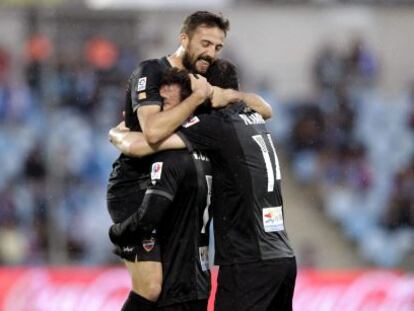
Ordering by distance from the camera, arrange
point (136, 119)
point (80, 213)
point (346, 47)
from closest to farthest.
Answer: point (136, 119)
point (80, 213)
point (346, 47)

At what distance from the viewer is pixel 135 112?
645 cm

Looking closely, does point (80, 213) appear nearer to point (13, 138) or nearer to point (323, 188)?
point (13, 138)

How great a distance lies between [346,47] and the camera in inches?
659

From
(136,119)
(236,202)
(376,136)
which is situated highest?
(136,119)

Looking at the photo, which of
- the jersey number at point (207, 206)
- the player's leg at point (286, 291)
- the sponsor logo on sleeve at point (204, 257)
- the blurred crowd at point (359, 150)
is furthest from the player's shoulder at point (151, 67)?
the blurred crowd at point (359, 150)

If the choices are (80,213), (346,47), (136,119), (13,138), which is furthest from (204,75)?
(346,47)

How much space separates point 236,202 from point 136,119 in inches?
33.3

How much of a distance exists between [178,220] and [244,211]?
474 mm

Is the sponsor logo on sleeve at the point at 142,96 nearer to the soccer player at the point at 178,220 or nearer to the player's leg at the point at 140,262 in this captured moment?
the soccer player at the point at 178,220

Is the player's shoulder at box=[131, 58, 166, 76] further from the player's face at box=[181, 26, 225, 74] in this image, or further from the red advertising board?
the red advertising board

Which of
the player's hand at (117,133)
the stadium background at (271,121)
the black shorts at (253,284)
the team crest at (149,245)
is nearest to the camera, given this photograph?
the black shorts at (253,284)

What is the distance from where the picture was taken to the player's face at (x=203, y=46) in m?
6.33

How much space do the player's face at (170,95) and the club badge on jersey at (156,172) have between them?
1.01 feet

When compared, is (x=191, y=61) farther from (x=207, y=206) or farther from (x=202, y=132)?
(x=207, y=206)
